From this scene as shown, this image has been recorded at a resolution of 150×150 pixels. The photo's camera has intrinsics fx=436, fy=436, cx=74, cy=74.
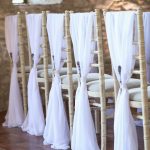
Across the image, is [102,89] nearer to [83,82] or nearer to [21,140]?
[83,82]

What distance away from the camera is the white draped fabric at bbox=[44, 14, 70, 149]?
3824 millimetres

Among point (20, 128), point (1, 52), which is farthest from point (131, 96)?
point (1, 52)

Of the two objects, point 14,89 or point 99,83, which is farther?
point 14,89

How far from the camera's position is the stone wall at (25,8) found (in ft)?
17.7

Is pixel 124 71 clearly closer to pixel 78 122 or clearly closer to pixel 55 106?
pixel 78 122

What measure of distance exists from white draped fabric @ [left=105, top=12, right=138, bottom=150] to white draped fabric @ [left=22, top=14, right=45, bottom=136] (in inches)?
46.3

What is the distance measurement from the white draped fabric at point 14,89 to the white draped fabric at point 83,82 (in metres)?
1.18

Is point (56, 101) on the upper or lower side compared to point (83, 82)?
lower

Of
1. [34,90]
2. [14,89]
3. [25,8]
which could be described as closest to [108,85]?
[34,90]

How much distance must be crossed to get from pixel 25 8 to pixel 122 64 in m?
2.75

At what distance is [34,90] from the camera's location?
4289mm

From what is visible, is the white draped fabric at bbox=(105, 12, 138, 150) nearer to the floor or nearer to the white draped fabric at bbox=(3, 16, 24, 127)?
the floor

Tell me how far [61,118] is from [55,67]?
1.54 feet

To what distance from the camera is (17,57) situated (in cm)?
468
